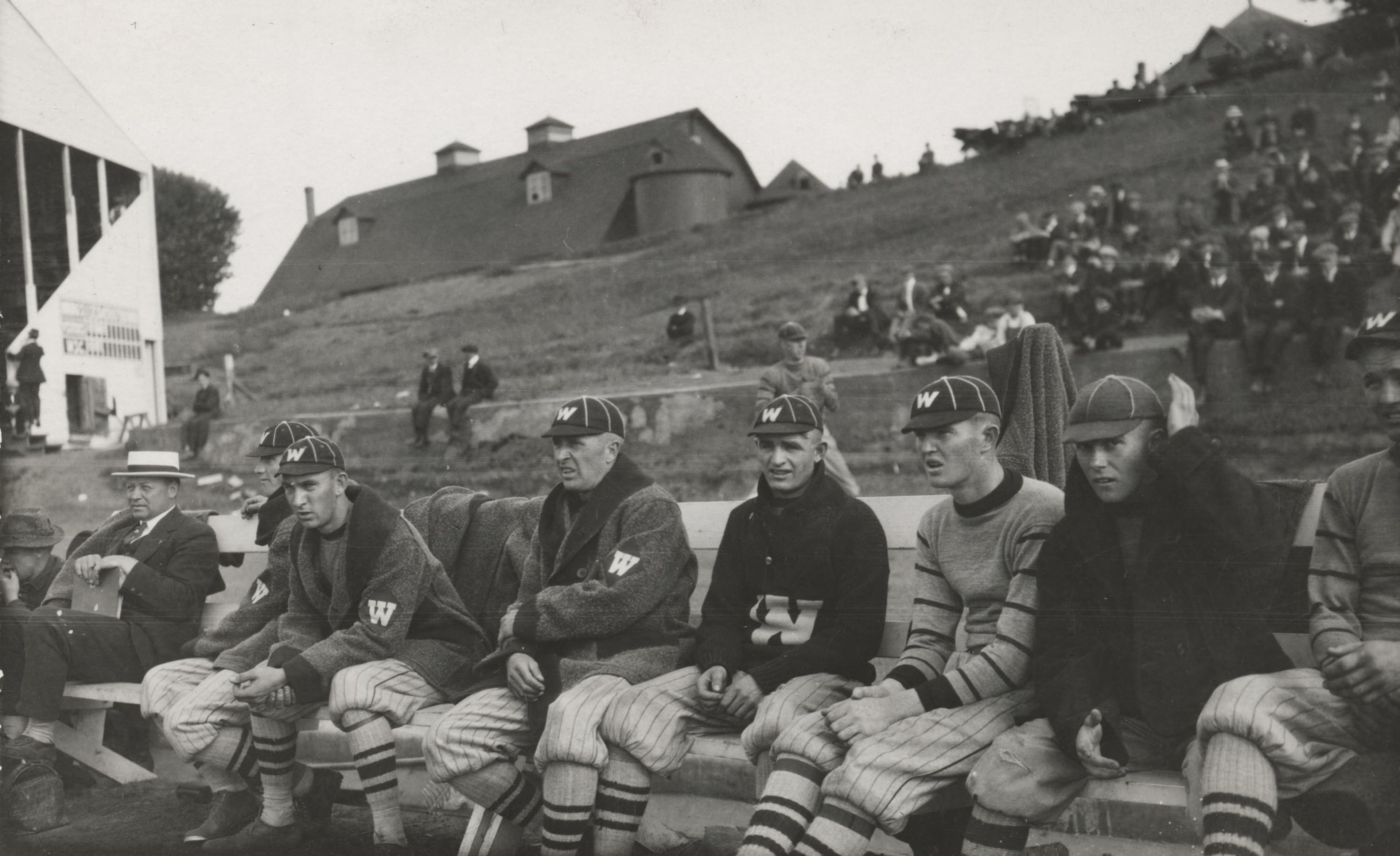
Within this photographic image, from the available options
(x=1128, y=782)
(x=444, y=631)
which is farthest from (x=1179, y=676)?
(x=444, y=631)

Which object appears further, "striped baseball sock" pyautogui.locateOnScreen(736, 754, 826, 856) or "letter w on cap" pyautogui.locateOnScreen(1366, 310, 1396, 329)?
"striped baseball sock" pyautogui.locateOnScreen(736, 754, 826, 856)

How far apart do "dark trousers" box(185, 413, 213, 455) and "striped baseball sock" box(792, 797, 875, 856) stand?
1617 cm

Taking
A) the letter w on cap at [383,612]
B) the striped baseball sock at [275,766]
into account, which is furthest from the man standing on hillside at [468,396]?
the letter w on cap at [383,612]

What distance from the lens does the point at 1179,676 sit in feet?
9.92

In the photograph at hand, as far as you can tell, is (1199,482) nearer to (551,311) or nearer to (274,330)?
(551,311)

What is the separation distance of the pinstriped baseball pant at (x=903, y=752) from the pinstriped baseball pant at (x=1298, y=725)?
0.55 meters

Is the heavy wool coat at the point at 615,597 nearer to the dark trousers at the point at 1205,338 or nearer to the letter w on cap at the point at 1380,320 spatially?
the letter w on cap at the point at 1380,320

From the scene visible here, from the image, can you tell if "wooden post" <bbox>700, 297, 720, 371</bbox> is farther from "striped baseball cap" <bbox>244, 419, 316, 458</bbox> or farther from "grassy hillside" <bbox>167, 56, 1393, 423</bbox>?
"striped baseball cap" <bbox>244, 419, 316, 458</bbox>

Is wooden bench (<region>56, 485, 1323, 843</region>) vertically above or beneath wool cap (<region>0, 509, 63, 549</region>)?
beneath

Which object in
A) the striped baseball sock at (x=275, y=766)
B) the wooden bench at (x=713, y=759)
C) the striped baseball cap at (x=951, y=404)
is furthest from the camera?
the striped baseball sock at (x=275, y=766)

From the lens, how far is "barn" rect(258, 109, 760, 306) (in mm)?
32562

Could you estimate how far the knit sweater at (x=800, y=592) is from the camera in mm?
3674

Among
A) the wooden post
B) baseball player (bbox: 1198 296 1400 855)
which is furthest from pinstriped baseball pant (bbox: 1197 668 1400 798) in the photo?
the wooden post

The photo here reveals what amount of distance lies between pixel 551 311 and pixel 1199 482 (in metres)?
23.3
